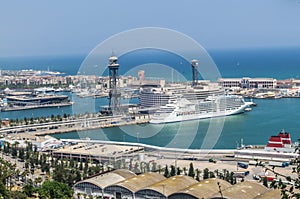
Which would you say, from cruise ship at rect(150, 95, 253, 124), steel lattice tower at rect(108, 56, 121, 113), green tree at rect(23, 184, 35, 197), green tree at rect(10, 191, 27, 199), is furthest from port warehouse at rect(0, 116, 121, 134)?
green tree at rect(10, 191, 27, 199)

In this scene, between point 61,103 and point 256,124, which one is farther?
point 61,103

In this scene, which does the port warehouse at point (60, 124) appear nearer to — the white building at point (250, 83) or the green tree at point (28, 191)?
the green tree at point (28, 191)

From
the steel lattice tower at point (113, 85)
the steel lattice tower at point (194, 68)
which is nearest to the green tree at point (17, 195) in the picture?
the steel lattice tower at point (113, 85)

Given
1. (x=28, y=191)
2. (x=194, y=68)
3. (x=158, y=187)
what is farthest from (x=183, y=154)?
(x=194, y=68)

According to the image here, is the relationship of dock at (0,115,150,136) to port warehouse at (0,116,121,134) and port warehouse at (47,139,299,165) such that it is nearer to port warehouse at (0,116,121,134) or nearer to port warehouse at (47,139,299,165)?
port warehouse at (0,116,121,134)

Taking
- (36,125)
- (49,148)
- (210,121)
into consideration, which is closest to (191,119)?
(210,121)

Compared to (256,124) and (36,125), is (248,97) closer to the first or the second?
(256,124)
